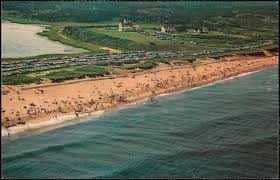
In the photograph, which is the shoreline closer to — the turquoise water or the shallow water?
the turquoise water

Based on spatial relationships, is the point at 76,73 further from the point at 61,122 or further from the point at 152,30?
the point at 152,30

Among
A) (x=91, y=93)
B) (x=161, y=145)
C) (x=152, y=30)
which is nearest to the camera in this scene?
(x=161, y=145)

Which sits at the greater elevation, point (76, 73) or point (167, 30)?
point (76, 73)

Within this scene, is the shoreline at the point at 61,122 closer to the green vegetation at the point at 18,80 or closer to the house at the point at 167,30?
the green vegetation at the point at 18,80

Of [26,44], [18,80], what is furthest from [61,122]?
[26,44]

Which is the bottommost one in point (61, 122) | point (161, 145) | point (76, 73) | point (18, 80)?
point (161, 145)

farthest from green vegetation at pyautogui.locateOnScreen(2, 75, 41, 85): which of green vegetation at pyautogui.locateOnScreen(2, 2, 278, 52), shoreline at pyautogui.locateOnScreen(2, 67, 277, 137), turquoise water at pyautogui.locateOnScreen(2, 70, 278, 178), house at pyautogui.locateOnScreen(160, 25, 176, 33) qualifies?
house at pyautogui.locateOnScreen(160, 25, 176, 33)
